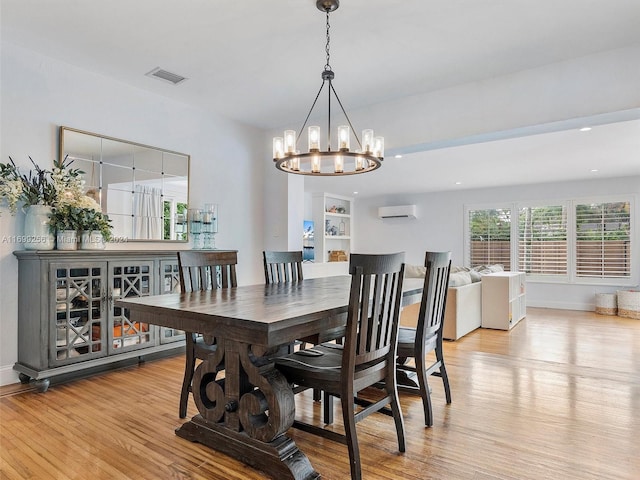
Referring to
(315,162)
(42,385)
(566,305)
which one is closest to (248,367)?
(315,162)

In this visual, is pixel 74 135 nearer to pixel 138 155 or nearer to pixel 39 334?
pixel 138 155

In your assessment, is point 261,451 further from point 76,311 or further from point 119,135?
point 119,135

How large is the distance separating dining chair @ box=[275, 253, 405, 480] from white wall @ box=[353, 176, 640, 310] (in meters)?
6.62

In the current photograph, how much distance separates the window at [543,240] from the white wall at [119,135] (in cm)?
532

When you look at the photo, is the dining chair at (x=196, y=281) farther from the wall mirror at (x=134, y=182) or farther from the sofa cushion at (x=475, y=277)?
the sofa cushion at (x=475, y=277)

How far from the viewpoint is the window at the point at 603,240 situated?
22.6ft

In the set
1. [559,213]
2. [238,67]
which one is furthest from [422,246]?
[238,67]

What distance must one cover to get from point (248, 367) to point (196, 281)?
917 millimetres

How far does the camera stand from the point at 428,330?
8.41 ft

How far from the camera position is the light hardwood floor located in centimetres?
194

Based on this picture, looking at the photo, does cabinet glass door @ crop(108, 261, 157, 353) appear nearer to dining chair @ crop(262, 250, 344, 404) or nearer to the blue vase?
the blue vase

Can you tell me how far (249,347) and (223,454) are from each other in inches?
Result: 23.5

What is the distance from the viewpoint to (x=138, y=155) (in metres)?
3.90

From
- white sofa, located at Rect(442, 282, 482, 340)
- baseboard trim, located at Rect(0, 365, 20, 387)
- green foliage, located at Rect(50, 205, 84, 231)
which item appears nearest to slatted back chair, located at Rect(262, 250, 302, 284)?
green foliage, located at Rect(50, 205, 84, 231)
